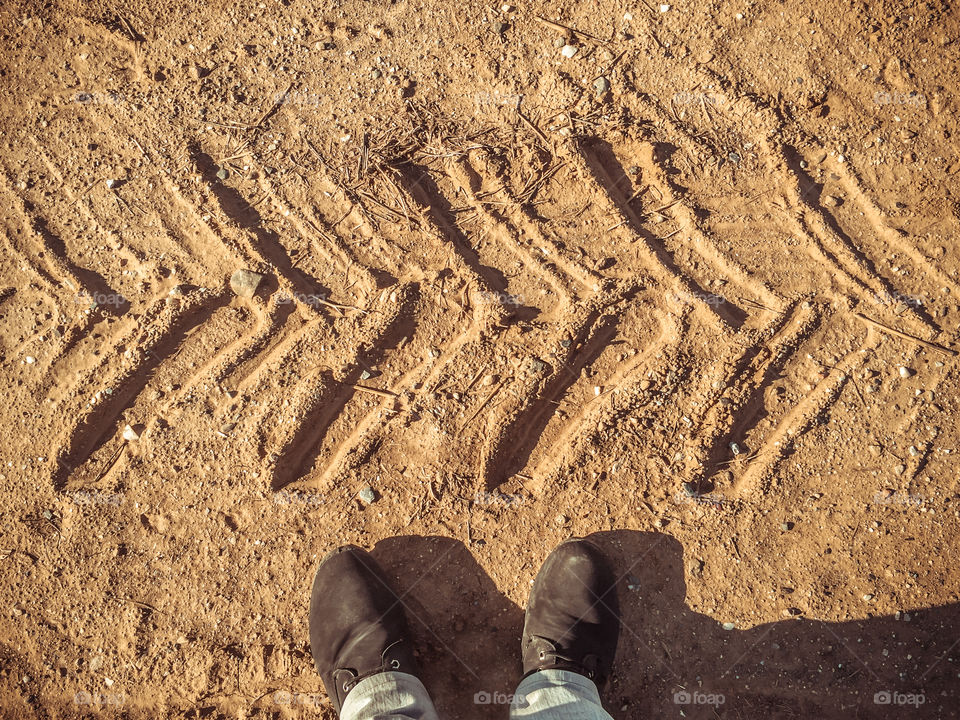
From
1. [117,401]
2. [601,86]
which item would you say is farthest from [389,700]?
[601,86]

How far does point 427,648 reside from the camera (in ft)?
8.91

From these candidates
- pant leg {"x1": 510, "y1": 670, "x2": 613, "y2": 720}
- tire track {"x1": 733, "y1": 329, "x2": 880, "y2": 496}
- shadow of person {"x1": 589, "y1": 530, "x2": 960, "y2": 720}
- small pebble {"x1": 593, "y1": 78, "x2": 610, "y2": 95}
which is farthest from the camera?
small pebble {"x1": 593, "y1": 78, "x2": 610, "y2": 95}

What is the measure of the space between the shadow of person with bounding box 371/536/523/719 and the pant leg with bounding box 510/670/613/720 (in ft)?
0.55

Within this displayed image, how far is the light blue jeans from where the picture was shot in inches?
97.1

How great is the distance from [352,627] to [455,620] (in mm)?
513

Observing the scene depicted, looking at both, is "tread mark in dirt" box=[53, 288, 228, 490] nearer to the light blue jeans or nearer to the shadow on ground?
the shadow on ground

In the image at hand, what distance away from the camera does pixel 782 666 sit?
265 cm

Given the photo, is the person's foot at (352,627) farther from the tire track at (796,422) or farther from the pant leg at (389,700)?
the tire track at (796,422)

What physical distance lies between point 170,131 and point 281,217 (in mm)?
803

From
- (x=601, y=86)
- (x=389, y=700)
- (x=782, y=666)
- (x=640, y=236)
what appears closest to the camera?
(x=389, y=700)

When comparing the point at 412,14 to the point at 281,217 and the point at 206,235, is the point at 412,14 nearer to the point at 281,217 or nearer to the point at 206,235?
the point at 281,217

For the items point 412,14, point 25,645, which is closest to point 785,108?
point 412,14

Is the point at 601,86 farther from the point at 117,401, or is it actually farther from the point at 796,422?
the point at 117,401

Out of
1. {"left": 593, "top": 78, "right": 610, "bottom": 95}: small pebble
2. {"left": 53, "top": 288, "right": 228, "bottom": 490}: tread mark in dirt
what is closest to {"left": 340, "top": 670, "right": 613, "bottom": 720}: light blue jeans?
{"left": 53, "top": 288, "right": 228, "bottom": 490}: tread mark in dirt
